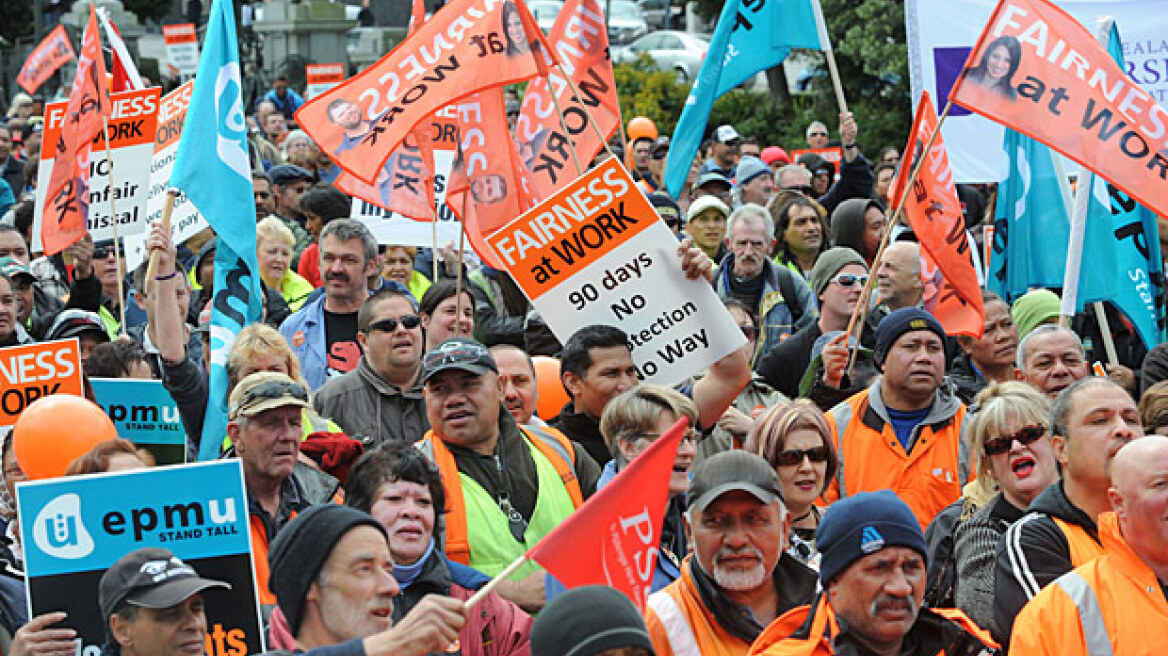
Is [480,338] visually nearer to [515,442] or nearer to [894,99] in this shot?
[515,442]

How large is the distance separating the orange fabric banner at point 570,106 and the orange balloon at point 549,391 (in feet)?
4.52

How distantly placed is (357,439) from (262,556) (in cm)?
112

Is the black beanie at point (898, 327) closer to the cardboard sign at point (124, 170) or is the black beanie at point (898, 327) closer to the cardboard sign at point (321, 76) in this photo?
the cardboard sign at point (124, 170)

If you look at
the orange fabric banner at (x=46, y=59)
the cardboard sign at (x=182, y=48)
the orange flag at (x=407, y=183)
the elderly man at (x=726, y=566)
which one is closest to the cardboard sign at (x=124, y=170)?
the orange flag at (x=407, y=183)

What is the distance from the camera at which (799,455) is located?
612 cm

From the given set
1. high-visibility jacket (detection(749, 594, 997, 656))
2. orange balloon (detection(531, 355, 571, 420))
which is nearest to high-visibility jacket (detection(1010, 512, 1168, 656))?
high-visibility jacket (detection(749, 594, 997, 656))

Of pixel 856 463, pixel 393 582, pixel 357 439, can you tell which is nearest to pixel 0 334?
pixel 357 439

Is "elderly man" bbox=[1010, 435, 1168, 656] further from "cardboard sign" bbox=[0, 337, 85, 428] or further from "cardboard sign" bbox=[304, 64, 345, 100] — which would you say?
"cardboard sign" bbox=[304, 64, 345, 100]

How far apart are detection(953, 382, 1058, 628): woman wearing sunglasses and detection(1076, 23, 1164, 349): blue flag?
→ 2.70 meters

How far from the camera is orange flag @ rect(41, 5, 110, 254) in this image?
1046cm

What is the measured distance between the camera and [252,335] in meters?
7.27

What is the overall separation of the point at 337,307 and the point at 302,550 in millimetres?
4341

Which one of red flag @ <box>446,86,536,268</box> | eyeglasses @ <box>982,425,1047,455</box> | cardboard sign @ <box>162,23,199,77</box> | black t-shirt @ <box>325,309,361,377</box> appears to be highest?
cardboard sign @ <box>162,23,199,77</box>

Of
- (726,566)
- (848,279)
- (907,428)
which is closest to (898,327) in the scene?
(907,428)
